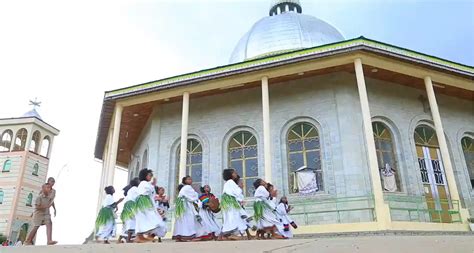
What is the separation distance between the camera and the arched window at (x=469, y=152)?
1291 cm

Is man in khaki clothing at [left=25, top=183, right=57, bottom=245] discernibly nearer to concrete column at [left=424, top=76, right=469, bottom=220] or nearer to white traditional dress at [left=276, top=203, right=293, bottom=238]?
white traditional dress at [left=276, top=203, right=293, bottom=238]

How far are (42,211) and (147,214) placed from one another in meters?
1.98

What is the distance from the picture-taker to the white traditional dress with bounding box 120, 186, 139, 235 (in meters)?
6.90

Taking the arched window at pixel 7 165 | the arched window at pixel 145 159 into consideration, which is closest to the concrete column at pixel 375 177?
the arched window at pixel 145 159

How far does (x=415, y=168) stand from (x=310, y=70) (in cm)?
459

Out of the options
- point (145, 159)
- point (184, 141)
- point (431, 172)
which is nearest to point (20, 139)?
point (145, 159)

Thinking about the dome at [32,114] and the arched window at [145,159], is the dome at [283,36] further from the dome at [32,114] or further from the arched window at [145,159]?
the dome at [32,114]

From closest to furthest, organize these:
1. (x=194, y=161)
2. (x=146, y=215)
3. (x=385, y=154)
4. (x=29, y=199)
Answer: (x=146, y=215), (x=385, y=154), (x=194, y=161), (x=29, y=199)

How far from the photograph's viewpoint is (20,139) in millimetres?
25016

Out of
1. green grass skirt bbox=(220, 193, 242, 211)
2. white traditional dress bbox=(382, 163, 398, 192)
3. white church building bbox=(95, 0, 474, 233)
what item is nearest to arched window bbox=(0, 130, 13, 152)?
white church building bbox=(95, 0, 474, 233)

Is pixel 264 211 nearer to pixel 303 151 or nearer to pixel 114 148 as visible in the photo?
pixel 303 151

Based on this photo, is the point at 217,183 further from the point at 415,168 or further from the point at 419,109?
the point at 419,109

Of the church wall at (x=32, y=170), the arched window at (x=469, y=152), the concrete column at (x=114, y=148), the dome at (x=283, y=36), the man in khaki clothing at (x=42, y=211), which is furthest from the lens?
the church wall at (x=32, y=170)

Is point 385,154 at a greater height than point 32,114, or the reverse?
point 32,114
